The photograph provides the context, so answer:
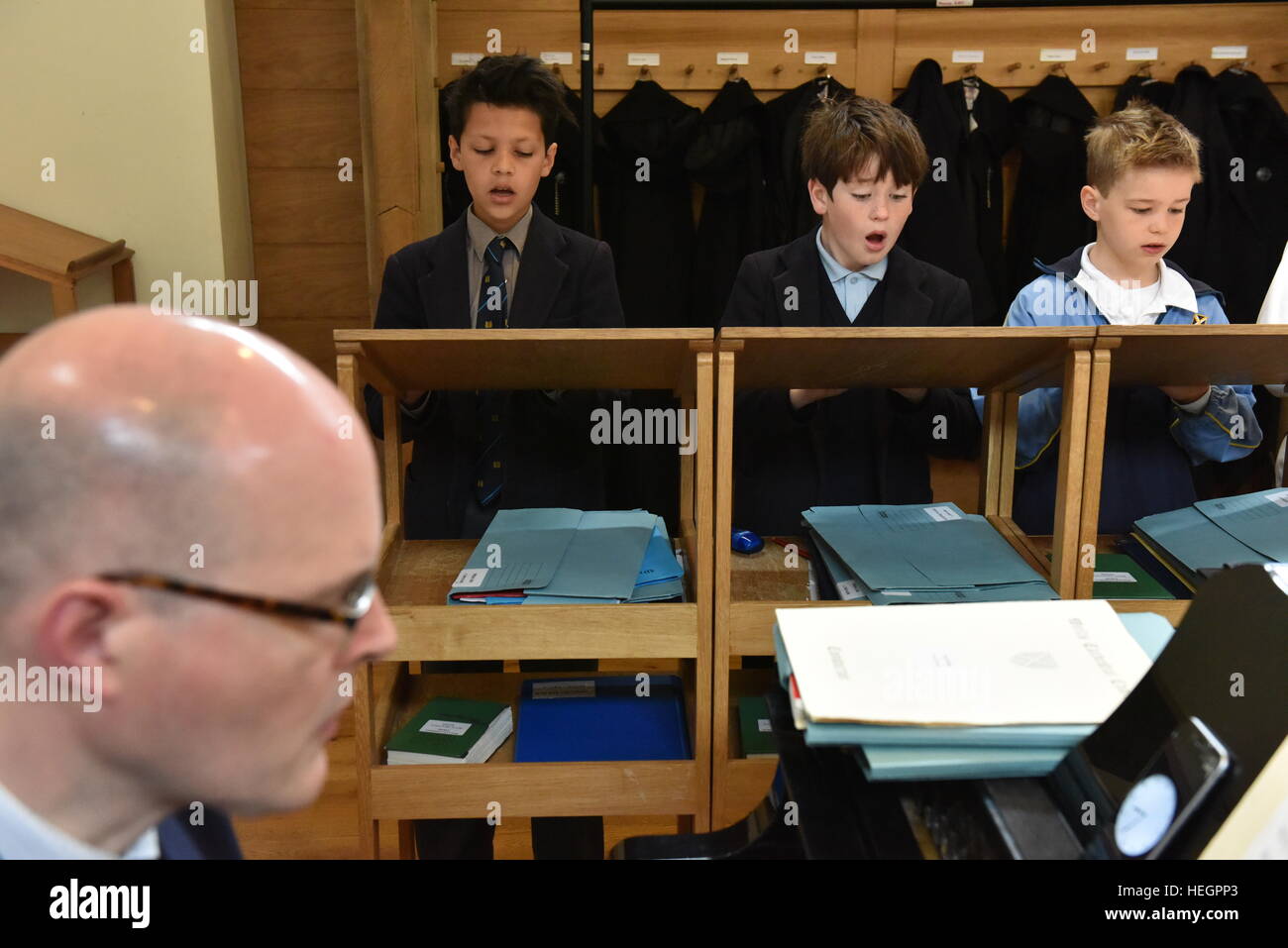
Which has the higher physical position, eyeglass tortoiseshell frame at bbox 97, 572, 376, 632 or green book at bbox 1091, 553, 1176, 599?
eyeglass tortoiseshell frame at bbox 97, 572, 376, 632

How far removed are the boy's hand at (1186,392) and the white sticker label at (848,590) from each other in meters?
0.70

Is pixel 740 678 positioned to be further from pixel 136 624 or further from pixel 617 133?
pixel 617 133

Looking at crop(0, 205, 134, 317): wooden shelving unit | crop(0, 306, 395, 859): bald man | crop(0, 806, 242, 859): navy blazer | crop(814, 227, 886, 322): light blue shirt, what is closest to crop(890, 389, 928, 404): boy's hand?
crop(814, 227, 886, 322): light blue shirt

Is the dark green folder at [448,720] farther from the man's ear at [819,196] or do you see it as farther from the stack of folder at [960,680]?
the man's ear at [819,196]

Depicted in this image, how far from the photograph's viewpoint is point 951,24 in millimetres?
3582

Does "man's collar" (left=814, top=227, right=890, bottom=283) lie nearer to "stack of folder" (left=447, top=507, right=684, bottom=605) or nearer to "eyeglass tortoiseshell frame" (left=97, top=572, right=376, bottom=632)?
"stack of folder" (left=447, top=507, right=684, bottom=605)

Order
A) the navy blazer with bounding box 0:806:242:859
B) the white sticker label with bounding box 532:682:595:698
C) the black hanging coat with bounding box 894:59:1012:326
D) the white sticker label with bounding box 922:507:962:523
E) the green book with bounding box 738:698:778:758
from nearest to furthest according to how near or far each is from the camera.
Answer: the navy blazer with bounding box 0:806:242:859
the green book with bounding box 738:698:778:758
the white sticker label with bounding box 922:507:962:523
the white sticker label with bounding box 532:682:595:698
the black hanging coat with bounding box 894:59:1012:326

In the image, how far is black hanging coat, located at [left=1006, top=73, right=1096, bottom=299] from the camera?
3504 mm

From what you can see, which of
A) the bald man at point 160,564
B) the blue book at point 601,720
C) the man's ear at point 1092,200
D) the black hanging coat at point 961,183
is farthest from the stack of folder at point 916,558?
the black hanging coat at point 961,183

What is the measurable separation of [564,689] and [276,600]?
1437 mm

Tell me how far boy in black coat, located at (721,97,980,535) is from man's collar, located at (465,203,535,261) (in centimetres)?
43

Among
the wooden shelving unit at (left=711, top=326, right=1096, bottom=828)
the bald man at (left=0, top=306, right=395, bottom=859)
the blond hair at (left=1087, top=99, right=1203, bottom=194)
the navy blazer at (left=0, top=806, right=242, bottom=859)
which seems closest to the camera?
the bald man at (left=0, top=306, right=395, bottom=859)

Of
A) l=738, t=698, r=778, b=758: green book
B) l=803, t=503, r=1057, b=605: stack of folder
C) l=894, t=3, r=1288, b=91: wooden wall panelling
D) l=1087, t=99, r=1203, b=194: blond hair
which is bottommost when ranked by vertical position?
l=738, t=698, r=778, b=758: green book

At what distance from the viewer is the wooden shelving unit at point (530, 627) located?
149 cm
